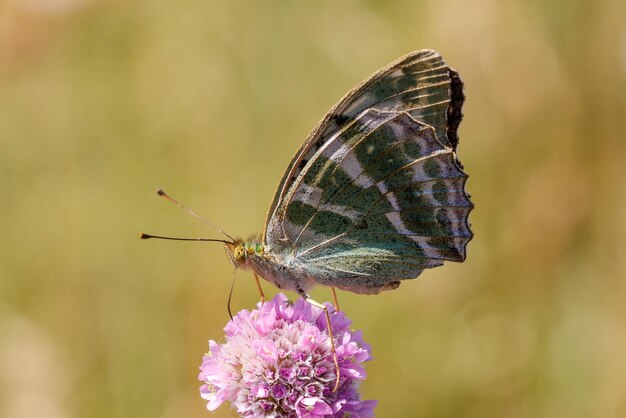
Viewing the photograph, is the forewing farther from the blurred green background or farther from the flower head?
the blurred green background

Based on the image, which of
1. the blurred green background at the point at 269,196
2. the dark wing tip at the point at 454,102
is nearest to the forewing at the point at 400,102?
the dark wing tip at the point at 454,102

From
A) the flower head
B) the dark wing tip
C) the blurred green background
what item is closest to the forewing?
the dark wing tip

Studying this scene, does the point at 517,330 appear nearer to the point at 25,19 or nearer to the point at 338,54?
the point at 338,54

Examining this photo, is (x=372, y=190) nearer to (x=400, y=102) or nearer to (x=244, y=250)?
(x=400, y=102)

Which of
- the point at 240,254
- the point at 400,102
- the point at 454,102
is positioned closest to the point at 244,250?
the point at 240,254

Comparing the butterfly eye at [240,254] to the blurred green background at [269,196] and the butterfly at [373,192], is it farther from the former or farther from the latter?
the blurred green background at [269,196]

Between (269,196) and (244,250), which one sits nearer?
(244,250)
